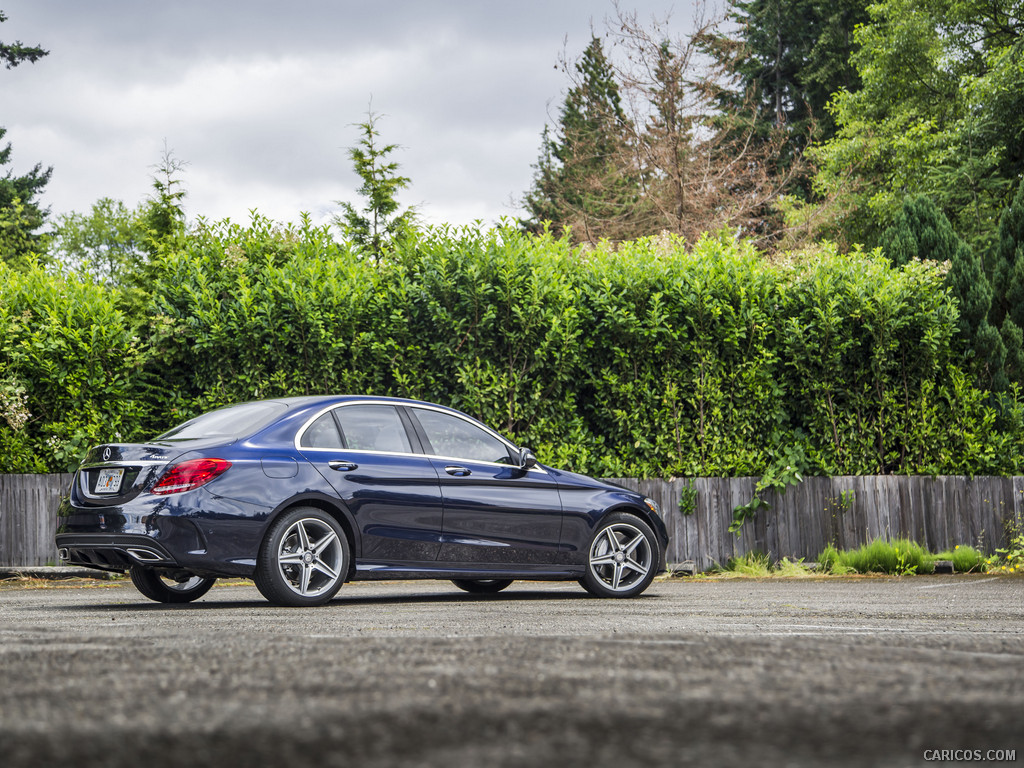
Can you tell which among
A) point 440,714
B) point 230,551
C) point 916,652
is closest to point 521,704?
point 440,714

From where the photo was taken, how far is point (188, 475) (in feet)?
24.1

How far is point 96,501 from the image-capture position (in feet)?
24.9

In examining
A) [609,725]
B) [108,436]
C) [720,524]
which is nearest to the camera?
[609,725]

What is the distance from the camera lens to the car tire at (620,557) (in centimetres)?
899

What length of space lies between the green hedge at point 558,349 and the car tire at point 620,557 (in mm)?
3367

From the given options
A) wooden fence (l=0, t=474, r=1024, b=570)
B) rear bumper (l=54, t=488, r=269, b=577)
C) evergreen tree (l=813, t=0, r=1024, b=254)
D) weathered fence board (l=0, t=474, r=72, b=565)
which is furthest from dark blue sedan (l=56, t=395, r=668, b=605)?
evergreen tree (l=813, t=0, r=1024, b=254)

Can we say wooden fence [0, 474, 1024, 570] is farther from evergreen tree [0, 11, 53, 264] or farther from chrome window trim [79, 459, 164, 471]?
evergreen tree [0, 11, 53, 264]

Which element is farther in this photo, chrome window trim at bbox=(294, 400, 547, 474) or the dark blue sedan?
chrome window trim at bbox=(294, 400, 547, 474)

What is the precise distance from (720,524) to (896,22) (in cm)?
2043

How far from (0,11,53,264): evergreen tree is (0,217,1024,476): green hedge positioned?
13941 mm

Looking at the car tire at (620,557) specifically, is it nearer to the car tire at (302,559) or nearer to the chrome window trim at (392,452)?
the chrome window trim at (392,452)

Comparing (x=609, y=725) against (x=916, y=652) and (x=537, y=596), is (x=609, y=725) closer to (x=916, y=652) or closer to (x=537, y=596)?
(x=916, y=652)

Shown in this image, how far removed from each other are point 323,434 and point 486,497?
1.42 metres

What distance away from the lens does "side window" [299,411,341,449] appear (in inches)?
312
